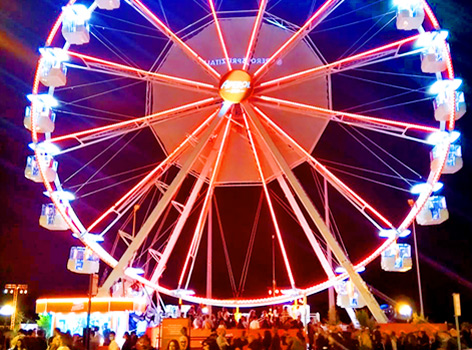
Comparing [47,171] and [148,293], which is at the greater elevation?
[47,171]

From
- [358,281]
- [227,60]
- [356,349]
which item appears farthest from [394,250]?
[227,60]

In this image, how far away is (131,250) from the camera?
821 inches

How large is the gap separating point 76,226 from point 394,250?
11.1m

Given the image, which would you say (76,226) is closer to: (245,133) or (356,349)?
(245,133)

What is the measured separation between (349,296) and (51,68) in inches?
513

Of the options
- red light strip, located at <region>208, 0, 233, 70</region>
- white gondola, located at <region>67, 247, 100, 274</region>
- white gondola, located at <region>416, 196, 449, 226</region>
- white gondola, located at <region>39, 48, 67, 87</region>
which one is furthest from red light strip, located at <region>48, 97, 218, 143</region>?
white gondola, located at <region>416, 196, 449, 226</region>

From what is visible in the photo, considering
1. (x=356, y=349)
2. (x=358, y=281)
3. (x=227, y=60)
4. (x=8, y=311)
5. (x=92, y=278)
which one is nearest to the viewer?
(x=356, y=349)

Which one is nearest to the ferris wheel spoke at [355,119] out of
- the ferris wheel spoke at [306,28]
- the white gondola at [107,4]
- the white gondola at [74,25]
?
the ferris wheel spoke at [306,28]

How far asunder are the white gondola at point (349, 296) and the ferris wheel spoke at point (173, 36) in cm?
868

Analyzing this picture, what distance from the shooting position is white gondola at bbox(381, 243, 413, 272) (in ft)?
66.5

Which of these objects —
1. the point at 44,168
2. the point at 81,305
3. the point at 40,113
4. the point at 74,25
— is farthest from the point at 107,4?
the point at 81,305

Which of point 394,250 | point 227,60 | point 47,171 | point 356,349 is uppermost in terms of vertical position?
point 227,60

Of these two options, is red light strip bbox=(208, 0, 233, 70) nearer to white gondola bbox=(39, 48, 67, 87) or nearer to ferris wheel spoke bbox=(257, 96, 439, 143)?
ferris wheel spoke bbox=(257, 96, 439, 143)

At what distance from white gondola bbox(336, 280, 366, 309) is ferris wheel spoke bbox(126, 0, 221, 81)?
8.68 metres
